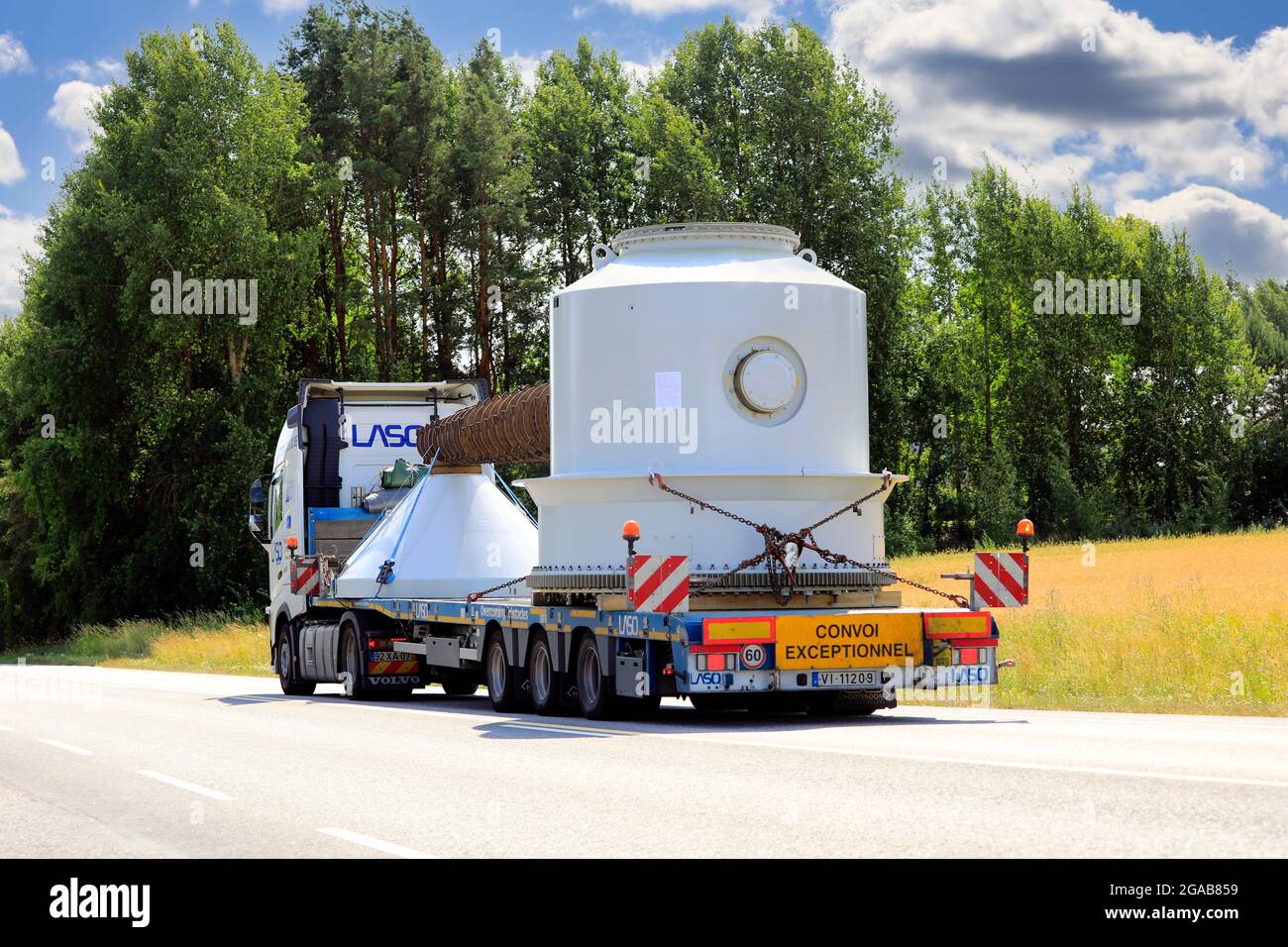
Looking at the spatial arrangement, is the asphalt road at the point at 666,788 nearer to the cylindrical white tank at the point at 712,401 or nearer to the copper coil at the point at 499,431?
the cylindrical white tank at the point at 712,401

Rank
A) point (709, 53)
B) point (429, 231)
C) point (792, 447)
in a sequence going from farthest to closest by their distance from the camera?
point (709, 53), point (429, 231), point (792, 447)

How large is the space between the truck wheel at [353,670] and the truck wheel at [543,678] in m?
5.22

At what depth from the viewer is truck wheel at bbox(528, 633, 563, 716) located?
16812 mm

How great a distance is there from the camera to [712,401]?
16.1 meters

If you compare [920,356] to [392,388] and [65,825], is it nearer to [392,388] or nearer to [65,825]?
[392,388]

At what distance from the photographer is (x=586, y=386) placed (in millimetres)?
16656

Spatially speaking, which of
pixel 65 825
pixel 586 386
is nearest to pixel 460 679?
pixel 586 386

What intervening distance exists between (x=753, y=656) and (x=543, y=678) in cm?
342

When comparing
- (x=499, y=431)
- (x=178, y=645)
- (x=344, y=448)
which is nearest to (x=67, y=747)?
(x=499, y=431)

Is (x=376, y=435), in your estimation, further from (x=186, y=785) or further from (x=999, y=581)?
(x=186, y=785)

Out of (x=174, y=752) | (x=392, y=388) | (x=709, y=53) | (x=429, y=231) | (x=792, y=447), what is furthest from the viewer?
(x=709, y=53)

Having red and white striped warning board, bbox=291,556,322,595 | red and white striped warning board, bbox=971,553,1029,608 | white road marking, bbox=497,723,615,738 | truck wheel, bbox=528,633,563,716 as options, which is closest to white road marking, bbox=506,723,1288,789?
white road marking, bbox=497,723,615,738

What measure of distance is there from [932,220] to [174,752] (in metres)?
56.2

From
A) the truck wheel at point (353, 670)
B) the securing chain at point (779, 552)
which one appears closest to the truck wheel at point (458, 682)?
the truck wheel at point (353, 670)
